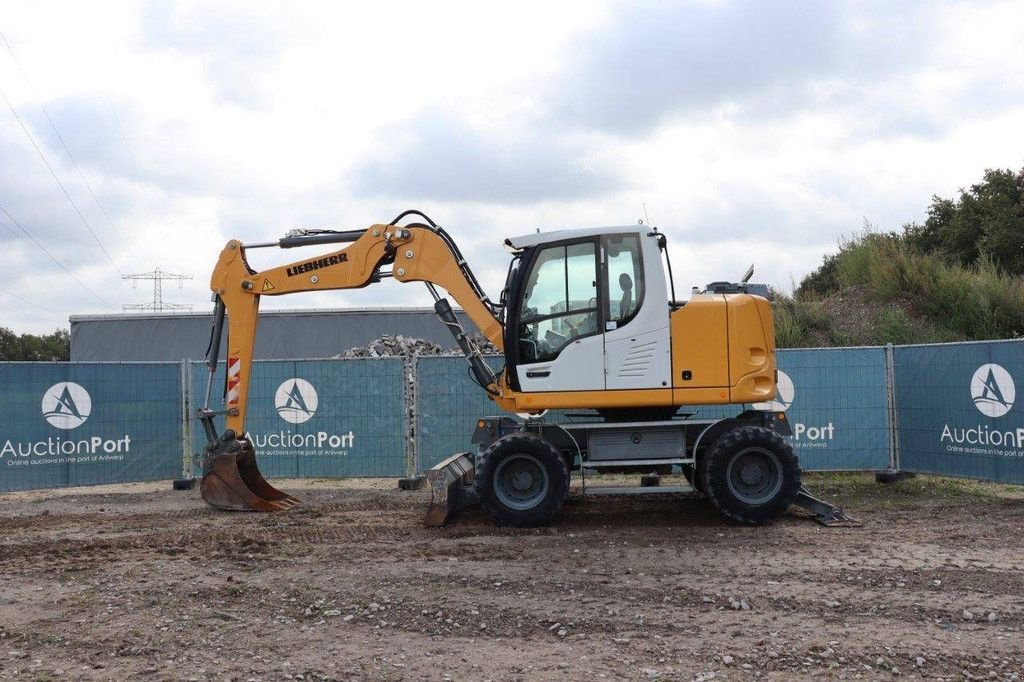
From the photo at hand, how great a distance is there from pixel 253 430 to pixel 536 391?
19.6 feet

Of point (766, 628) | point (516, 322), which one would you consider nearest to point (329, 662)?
point (766, 628)

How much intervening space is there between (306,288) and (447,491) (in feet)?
9.72

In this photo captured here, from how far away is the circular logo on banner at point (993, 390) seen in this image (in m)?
11.3

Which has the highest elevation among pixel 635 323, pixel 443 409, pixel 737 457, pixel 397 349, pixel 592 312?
pixel 397 349

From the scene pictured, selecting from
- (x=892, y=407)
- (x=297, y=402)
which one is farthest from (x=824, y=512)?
(x=297, y=402)

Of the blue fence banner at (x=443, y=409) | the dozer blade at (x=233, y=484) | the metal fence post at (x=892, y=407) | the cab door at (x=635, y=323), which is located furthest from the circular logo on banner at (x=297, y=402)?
the metal fence post at (x=892, y=407)

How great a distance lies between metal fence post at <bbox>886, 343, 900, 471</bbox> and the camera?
12.9 m

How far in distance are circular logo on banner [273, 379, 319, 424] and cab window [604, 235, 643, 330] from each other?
6.01 meters

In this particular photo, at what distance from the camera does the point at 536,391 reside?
9562mm

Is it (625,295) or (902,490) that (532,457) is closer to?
(625,295)

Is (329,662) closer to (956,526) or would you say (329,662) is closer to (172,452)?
(956,526)

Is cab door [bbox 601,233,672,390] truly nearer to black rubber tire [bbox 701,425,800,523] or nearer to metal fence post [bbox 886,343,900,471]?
black rubber tire [bbox 701,425,800,523]

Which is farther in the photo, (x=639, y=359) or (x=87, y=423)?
(x=87, y=423)

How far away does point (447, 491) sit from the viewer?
9680 millimetres
